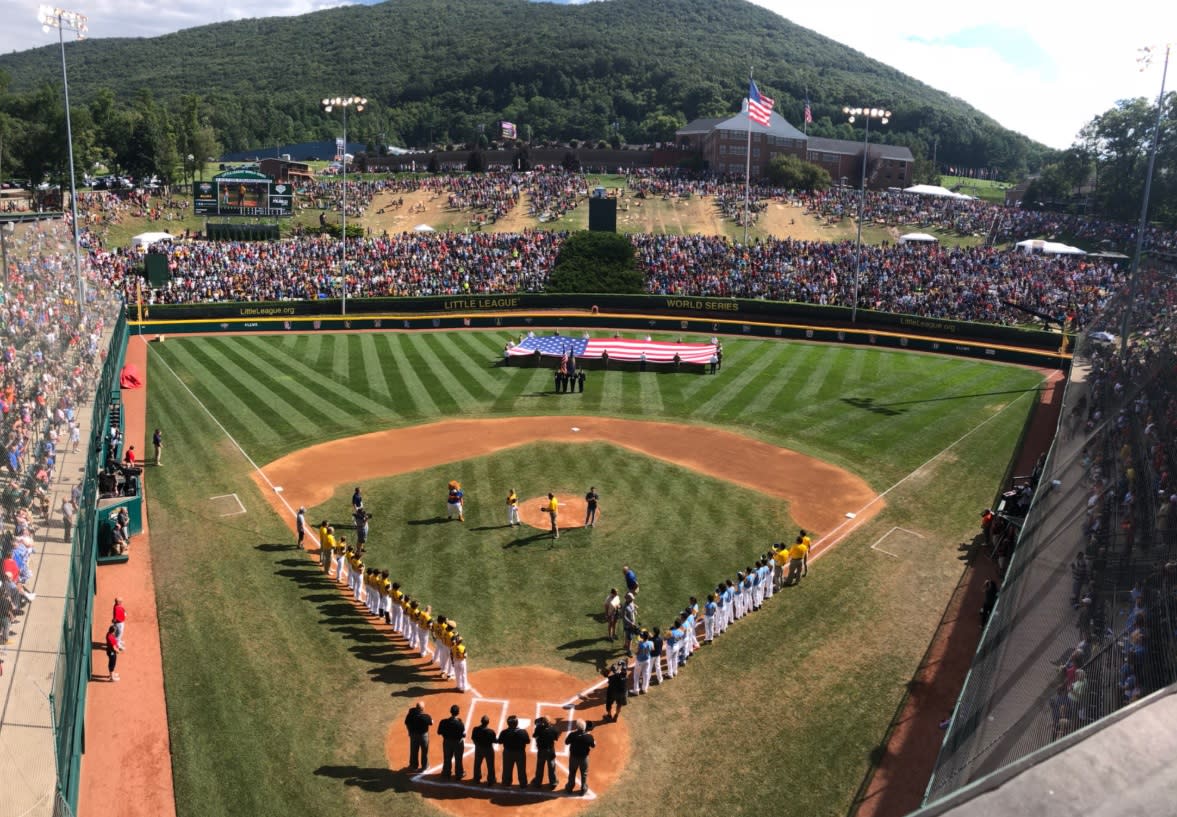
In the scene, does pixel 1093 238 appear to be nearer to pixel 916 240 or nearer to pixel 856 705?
pixel 916 240

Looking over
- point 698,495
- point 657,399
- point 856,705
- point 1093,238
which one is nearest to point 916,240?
point 1093,238

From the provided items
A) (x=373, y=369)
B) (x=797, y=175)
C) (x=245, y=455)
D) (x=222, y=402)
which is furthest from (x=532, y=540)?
(x=797, y=175)

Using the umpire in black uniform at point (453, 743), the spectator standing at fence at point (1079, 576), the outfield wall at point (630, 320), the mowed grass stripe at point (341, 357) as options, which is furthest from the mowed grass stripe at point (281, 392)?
the spectator standing at fence at point (1079, 576)

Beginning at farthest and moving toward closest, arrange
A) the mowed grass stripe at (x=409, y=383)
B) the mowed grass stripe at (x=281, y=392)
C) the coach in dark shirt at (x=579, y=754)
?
1. the mowed grass stripe at (x=409, y=383)
2. the mowed grass stripe at (x=281, y=392)
3. the coach in dark shirt at (x=579, y=754)

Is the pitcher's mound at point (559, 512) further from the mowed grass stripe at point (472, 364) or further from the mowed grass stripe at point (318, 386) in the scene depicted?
the mowed grass stripe at point (472, 364)

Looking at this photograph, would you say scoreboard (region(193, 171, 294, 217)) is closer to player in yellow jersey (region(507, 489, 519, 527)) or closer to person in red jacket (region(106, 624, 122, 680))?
player in yellow jersey (region(507, 489, 519, 527))

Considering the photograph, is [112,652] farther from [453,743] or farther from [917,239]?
[917,239]
